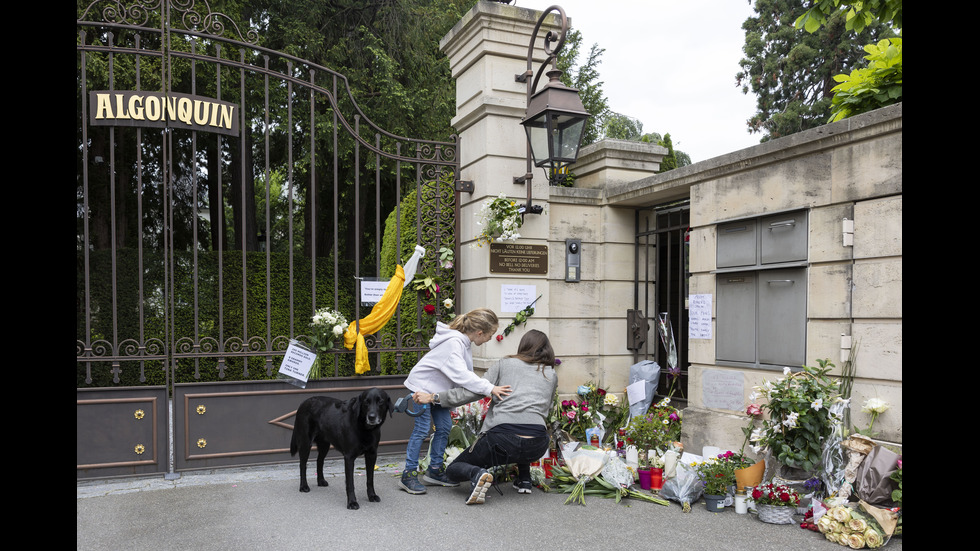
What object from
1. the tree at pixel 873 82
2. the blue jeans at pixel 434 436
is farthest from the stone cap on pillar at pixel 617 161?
the blue jeans at pixel 434 436

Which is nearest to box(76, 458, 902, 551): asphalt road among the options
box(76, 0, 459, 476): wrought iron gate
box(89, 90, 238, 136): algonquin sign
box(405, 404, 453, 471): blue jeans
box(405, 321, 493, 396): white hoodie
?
box(405, 404, 453, 471): blue jeans

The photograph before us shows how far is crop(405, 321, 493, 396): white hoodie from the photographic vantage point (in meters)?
5.44

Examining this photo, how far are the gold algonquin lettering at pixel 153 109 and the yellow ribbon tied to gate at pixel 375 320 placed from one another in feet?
8.61

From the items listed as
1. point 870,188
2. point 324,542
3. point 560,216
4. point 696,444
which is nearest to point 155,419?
point 324,542

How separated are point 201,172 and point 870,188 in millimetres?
14306

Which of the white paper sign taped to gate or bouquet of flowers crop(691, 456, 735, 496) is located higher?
the white paper sign taped to gate

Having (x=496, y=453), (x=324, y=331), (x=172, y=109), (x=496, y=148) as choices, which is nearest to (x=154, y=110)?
(x=172, y=109)

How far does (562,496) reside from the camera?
18.1 ft

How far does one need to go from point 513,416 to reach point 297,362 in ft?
8.04

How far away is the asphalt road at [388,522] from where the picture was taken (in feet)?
14.4

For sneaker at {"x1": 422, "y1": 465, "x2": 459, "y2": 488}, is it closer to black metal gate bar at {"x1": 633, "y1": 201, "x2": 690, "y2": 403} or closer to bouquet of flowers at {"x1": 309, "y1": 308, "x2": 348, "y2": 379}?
bouquet of flowers at {"x1": 309, "y1": 308, "x2": 348, "y2": 379}

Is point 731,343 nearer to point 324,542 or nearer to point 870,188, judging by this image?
point 870,188

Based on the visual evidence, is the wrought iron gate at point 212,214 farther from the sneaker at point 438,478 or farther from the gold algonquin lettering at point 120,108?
the sneaker at point 438,478

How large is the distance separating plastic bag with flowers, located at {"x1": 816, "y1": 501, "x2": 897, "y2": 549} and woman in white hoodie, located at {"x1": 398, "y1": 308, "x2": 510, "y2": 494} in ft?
9.06
